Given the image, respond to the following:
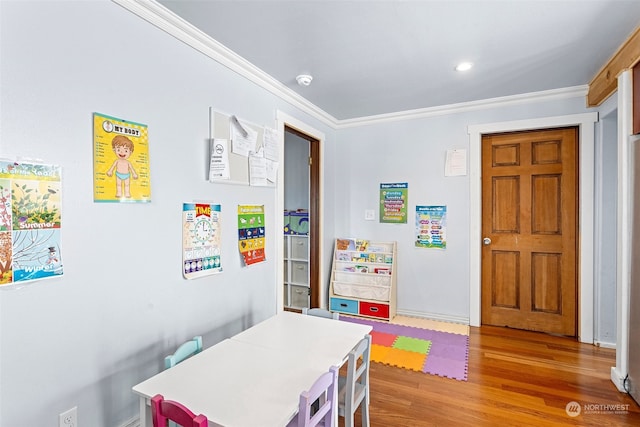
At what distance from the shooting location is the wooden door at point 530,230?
10.5 feet

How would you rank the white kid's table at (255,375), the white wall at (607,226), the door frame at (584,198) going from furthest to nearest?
the door frame at (584,198)
the white wall at (607,226)
the white kid's table at (255,375)

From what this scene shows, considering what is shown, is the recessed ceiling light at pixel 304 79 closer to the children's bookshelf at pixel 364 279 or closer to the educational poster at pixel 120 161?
the educational poster at pixel 120 161

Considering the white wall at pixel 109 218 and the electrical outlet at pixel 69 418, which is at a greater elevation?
the white wall at pixel 109 218

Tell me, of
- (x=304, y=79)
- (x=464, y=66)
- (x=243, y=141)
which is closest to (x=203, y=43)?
(x=243, y=141)

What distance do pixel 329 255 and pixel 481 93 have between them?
250cm

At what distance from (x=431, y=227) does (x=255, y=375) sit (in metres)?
2.89

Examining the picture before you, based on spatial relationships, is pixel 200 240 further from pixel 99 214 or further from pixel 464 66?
pixel 464 66

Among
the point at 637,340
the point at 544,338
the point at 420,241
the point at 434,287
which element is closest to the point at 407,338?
the point at 434,287

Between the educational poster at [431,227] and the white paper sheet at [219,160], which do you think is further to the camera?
the educational poster at [431,227]

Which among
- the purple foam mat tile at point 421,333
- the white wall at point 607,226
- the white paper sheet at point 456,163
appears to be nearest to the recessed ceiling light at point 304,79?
the white paper sheet at point 456,163

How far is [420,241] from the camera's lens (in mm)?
3730

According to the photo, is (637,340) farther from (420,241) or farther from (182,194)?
(182,194)

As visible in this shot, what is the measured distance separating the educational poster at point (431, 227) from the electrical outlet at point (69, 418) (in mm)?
3313

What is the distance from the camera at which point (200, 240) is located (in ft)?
6.98
